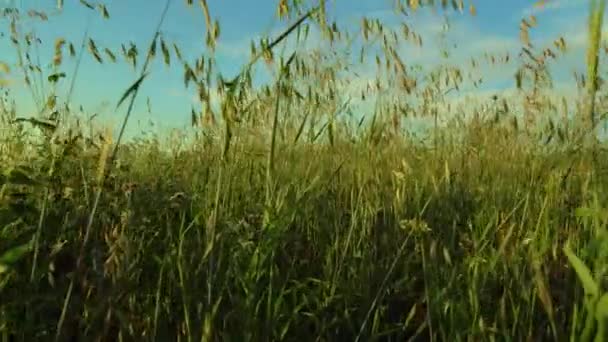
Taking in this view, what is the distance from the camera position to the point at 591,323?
99 centimetres

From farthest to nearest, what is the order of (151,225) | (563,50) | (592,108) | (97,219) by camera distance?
(563,50), (151,225), (97,219), (592,108)

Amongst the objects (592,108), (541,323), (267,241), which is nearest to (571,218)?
(541,323)

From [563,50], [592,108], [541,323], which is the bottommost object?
[541,323]

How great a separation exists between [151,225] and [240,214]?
34cm

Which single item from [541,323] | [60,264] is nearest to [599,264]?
[541,323]

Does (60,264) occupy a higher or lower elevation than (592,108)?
lower

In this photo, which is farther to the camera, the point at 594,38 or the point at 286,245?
the point at 286,245

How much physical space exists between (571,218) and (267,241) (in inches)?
61.9

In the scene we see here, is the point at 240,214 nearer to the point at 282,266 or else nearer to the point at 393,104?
the point at 282,266

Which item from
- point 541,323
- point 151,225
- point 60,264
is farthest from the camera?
point 151,225

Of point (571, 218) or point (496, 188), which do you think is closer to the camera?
point (571, 218)

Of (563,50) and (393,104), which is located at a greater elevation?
(563,50)

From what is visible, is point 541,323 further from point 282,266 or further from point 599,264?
point 282,266

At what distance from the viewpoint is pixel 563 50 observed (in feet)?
9.07
